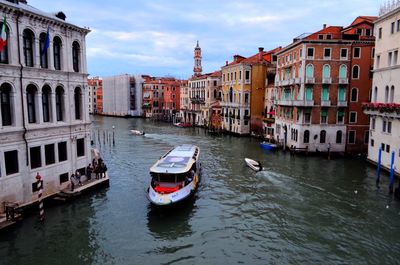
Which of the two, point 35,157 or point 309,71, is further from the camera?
point 309,71

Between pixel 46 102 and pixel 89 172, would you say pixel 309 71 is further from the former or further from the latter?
pixel 46 102

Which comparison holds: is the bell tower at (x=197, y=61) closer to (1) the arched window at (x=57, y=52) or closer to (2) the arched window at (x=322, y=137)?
(2) the arched window at (x=322, y=137)

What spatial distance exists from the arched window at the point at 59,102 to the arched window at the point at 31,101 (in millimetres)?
1716

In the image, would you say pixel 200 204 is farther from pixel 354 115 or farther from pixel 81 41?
pixel 354 115

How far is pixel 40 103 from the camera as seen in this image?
16.9m

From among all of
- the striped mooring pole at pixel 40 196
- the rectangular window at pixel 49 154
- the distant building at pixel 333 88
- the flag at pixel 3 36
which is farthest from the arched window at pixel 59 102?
the distant building at pixel 333 88

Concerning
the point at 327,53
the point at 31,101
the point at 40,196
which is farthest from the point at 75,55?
the point at 327,53

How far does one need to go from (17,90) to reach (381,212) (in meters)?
19.6

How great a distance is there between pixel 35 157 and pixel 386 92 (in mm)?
25691

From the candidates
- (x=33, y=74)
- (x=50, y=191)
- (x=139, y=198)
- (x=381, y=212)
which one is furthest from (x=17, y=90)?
(x=381, y=212)

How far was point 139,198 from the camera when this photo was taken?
64.7ft

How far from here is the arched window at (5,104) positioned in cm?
1512

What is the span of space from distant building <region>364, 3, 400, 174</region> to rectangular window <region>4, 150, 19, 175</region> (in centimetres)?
2371

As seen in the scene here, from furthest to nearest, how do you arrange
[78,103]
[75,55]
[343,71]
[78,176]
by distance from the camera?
1. [343,71]
2. [78,103]
3. [75,55]
4. [78,176]
